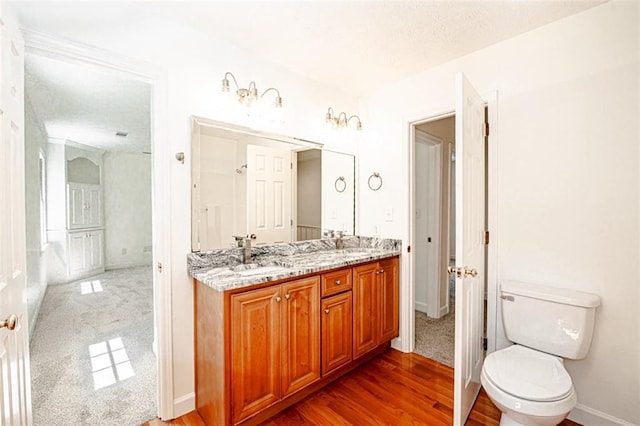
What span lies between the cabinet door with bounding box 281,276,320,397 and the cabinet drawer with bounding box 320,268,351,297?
0.06 meters

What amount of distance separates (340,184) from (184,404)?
2097 millimetres

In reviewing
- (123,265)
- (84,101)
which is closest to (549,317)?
(84,101)

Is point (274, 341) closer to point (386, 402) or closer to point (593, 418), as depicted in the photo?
point (386, 402)

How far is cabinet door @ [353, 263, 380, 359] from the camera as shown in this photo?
2246mm

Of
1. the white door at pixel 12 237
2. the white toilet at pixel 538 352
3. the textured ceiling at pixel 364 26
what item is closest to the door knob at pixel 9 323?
the white door at pixel 12 237

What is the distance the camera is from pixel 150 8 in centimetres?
166

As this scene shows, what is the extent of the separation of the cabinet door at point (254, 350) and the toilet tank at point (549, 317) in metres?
1.47

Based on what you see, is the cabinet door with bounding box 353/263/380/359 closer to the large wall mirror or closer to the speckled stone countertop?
the speckled stone countertop

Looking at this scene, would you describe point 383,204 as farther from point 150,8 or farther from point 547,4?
point 150,8

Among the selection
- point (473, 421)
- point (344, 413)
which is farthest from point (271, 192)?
point (473, 421)

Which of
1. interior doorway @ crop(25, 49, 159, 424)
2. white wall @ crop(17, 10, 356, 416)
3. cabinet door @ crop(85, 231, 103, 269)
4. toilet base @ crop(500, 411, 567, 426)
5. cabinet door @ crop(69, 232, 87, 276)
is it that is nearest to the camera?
toilet base @ crop(500, 411, 567, 426)

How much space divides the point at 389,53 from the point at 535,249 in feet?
5.65

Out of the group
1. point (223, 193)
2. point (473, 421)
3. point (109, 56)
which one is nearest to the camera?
point (109, 56)

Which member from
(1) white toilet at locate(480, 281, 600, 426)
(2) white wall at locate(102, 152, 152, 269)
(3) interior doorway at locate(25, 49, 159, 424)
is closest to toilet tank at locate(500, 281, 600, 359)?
(1) white toilet at locate(480, 281, 600, 426)
